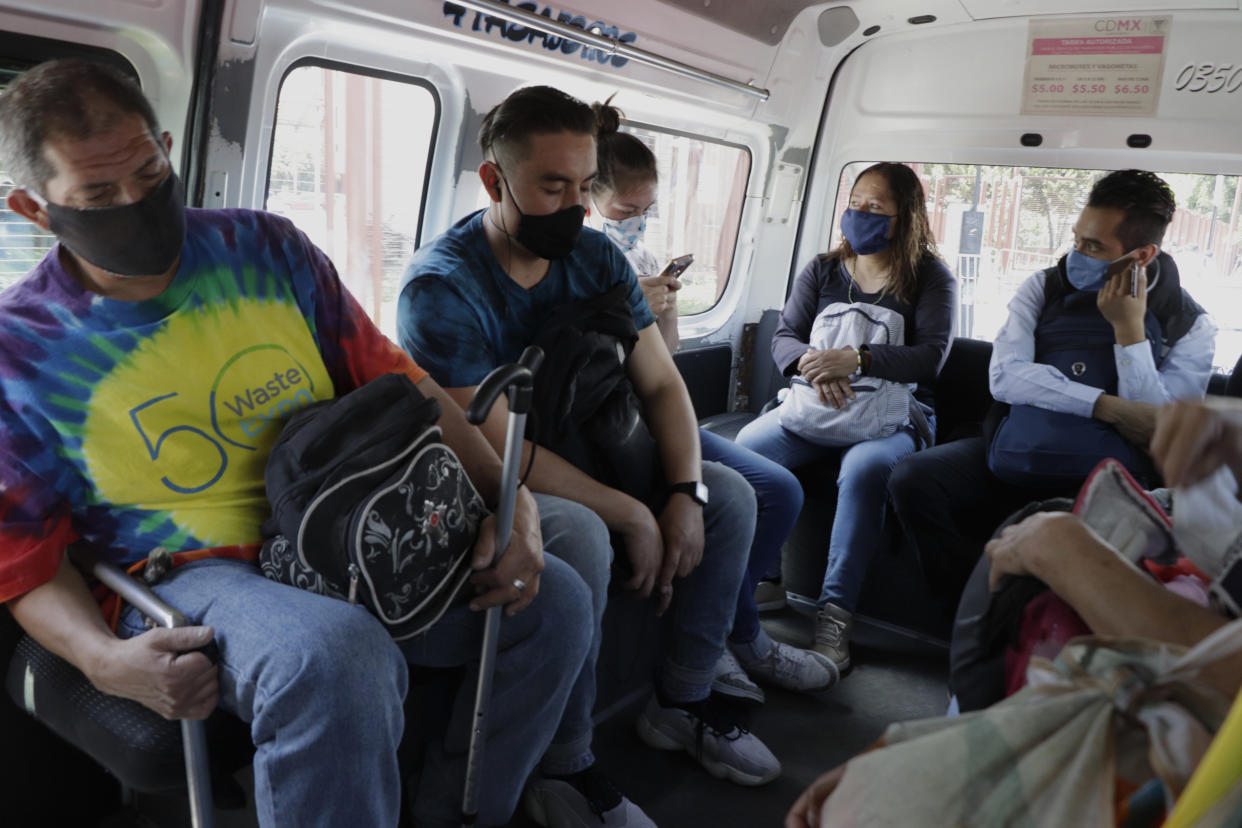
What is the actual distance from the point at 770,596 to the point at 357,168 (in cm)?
236

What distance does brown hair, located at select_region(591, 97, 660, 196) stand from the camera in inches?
137

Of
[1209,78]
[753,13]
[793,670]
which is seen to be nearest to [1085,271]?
[1209,78]

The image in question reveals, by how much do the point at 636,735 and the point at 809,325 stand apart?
205cm

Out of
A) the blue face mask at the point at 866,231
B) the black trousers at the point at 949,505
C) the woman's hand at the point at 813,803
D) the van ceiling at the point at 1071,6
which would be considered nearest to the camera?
the woman's hand at the point at 813,803

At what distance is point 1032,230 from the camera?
4.74 meters

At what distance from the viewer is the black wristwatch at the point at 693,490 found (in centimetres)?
266

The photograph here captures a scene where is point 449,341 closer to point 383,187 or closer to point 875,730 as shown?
point 383,187

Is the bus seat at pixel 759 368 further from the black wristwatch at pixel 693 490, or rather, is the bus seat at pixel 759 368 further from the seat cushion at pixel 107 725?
the seat cushion at pixel 107 725

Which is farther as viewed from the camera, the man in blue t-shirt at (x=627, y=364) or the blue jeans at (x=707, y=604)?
the blue jeans at (x=707, y=604)

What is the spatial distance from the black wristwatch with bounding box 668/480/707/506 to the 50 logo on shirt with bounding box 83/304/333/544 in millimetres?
1079

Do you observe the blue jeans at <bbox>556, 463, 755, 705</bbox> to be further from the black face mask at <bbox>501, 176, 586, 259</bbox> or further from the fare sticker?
the fare sticker

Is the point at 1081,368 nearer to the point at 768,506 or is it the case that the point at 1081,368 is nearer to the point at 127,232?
the point at 768,506

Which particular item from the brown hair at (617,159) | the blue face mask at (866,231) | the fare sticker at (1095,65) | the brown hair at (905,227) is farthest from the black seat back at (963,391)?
the brown hair at (617,159)

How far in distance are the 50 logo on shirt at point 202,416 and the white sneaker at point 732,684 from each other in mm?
1544
